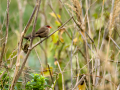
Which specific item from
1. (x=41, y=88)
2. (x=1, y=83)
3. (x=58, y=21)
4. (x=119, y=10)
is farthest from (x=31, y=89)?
(x=58, y=21)

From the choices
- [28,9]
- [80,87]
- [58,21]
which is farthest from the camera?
[28,9]

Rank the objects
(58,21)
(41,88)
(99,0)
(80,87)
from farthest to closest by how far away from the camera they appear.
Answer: (99,0)
(58,21)
(80,87)
(41,88)

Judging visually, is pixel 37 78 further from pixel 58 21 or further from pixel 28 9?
pixel 28 9

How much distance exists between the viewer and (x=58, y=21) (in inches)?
110

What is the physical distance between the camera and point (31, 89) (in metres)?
1.66

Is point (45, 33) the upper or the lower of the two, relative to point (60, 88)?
upper

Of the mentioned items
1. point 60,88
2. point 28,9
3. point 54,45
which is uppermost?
point 28,9

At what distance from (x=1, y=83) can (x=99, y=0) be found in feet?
8.46

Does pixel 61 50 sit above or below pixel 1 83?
above

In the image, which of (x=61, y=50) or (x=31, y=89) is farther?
(x=61, y=50)

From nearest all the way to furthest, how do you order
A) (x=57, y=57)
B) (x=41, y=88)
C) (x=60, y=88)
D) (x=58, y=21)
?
(x=41, y=88)
(x=58, y=21)
(x=60, y=88)
(x=57, y=57)

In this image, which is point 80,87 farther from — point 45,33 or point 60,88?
point 45,33

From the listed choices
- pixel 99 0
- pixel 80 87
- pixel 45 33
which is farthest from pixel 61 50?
pixel 99 0

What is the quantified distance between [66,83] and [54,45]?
31.0 inches
